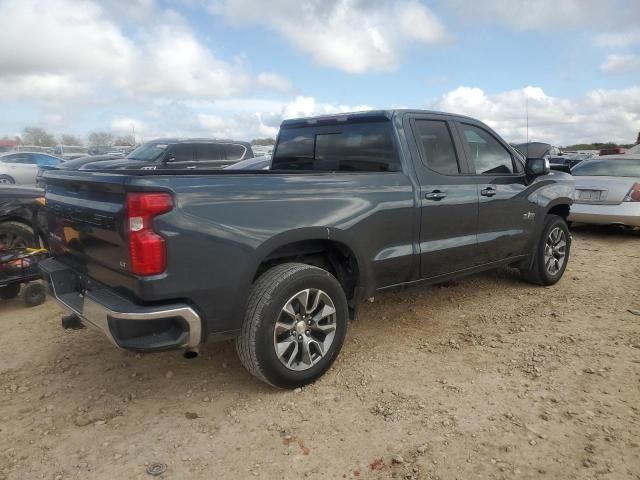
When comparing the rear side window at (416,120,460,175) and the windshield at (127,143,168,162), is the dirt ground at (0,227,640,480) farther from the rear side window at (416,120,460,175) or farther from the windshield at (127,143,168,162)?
the windshield at (127,143,168,162)

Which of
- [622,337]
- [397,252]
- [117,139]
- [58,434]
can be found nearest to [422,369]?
[397,252]

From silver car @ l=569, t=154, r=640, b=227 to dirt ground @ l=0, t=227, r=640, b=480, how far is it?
4.15 meters

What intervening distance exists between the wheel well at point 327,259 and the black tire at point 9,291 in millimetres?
3467

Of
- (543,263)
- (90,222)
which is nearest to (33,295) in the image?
(90,222)

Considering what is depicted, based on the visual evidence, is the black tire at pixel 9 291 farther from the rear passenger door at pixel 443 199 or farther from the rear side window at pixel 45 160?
the rear side window at pixel 45 160

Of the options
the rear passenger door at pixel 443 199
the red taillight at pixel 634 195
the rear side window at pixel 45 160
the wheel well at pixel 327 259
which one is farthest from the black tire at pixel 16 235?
the rear side window at pixel 45 160

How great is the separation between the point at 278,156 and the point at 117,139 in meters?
52.4

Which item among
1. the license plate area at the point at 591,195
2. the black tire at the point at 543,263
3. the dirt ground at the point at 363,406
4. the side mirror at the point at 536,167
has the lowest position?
the dirt ground at the point at 363,406

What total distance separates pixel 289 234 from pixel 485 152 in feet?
8.08

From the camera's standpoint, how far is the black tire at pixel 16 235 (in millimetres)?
5270

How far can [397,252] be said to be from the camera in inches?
148

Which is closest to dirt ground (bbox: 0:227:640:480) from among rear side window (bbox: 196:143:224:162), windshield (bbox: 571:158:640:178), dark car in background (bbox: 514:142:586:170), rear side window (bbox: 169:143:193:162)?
dark car in background (bbox: 514:142:586:170)

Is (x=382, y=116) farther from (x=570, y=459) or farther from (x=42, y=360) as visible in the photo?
(x=42, y=360)

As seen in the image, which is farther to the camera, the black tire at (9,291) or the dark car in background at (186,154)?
the dark car in background at (186,154)
